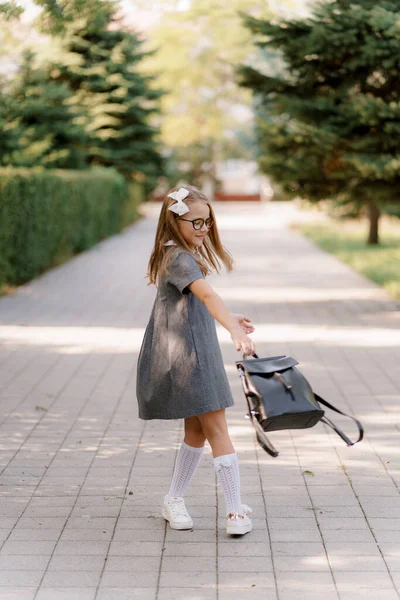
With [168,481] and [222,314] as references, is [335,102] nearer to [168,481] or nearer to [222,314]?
[168,481]

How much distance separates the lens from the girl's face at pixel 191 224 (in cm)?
443

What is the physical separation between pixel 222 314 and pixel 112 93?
100 feet

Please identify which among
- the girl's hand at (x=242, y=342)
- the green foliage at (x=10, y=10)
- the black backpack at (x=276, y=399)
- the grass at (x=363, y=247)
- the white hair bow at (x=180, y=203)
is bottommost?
the grass at (x=363, y=247)

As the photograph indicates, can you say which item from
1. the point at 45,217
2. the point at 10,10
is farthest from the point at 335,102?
the point at 45,217

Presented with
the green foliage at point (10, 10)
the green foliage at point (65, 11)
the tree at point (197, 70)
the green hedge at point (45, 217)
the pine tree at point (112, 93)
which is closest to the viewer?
the green foliage at point (10, 10)

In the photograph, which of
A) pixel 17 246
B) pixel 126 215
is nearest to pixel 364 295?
pixel 17 246

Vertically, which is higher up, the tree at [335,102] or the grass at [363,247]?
the tree at [335,102]

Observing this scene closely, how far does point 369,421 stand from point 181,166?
54.2 metres

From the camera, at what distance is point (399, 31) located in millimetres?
11125

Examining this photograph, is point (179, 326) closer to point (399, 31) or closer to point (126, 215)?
point (399, 31)

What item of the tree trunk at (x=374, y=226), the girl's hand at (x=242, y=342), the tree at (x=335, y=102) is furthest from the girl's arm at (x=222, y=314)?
the tree trunk at (x=374, y=226)

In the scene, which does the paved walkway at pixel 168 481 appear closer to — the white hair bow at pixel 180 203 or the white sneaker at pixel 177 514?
the white sneaker at pixel 177 514

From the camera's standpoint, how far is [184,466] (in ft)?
15.3

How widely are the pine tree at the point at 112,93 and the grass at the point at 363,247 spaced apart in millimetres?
7112
